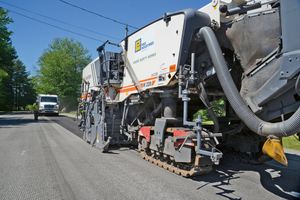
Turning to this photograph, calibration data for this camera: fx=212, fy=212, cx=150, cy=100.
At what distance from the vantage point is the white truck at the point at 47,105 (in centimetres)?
2642

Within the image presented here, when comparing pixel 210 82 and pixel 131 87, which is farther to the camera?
pixel 131 87

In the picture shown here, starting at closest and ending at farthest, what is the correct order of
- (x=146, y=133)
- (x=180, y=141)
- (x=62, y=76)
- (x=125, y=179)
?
1. (x=125, y=179)
2. (x=180, y=141)
3. (x=146, y=133)
4. (x=62, y=76)

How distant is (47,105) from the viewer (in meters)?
26.6

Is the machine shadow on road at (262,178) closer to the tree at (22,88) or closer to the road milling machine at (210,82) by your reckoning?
the road milling machine at (210,82)

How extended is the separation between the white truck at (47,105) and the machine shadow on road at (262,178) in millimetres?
25421

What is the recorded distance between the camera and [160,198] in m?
3.53

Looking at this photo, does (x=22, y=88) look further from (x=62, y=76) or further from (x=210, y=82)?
(x=210, y=82)

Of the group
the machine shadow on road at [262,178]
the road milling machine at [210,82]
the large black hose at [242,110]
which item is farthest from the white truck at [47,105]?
the large black hose at [242,110]

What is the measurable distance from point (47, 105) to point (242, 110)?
89.0ft

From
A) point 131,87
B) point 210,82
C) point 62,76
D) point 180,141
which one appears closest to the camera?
point 180,141

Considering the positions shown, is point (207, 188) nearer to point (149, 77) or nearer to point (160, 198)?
point (160, 198)

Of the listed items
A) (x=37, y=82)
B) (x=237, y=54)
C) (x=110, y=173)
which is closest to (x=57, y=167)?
(x=110, y=173)

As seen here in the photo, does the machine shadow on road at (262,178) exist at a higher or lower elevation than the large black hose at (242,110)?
lower

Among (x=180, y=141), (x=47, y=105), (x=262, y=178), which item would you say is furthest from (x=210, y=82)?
(x=47, y=105)
